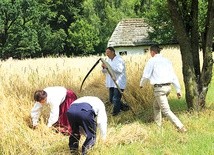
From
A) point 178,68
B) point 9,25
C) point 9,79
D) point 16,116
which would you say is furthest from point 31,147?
point 9,25

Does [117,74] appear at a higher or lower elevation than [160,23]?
higher

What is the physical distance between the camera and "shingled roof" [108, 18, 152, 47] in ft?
156

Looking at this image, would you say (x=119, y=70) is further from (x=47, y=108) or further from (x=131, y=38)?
(x=131, y=38)

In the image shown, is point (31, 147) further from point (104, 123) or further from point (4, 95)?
point (4, 95)

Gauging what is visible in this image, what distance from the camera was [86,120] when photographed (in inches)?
270

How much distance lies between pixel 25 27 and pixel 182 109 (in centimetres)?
4689

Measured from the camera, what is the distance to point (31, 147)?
7.61 m

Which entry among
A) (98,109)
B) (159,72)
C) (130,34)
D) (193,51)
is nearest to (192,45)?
(193,51)

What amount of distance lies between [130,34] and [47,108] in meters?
40.4

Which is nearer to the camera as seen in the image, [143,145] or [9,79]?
[143,145]

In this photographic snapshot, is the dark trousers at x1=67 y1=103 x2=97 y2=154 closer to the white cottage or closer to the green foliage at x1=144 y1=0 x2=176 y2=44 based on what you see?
the green foliage at x1=144 y1=0 x2=176 y2=44

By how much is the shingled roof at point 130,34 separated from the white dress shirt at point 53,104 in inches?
1515

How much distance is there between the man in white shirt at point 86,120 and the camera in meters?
6.85

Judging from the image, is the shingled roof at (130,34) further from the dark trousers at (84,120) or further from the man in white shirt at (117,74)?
the dark trousers at (84,120)
